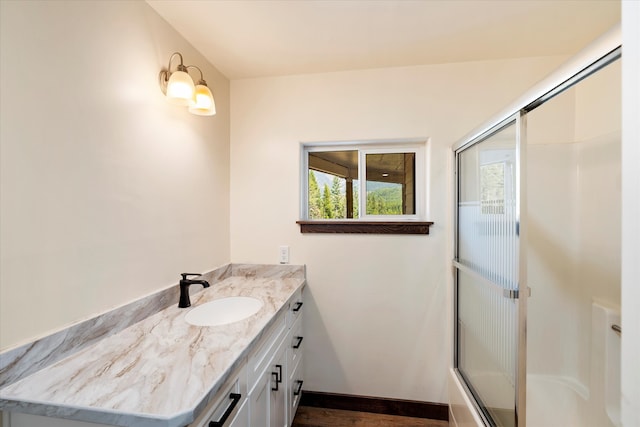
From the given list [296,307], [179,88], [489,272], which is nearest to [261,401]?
[296,307]

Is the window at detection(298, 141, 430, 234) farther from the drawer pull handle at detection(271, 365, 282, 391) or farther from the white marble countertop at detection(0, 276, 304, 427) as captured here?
the white marble countertop at detection(0, 276, 304, 427)

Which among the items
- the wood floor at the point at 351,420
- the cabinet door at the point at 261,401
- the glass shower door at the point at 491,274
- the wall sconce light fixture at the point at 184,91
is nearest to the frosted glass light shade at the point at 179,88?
the wall sconce light fixture at the point at 184,91

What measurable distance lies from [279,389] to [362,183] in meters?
1.40

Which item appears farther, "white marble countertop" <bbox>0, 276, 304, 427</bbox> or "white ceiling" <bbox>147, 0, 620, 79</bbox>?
"white ceiling" <bbox>147, 0, 620, 79</bbox>

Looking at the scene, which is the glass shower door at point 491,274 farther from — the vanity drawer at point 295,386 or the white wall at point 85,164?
the white wall at point 85,164

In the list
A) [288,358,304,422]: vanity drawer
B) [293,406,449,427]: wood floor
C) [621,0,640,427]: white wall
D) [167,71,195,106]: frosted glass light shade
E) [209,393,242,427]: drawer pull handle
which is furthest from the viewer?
[293,406,449,427]: wood floor

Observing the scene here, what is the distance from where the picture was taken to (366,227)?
1.82 metres

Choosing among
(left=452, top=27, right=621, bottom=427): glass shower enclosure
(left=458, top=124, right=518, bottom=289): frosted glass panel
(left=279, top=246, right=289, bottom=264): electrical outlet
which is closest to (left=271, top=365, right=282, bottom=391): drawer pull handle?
(left=279, top=246, right=289, bottom=264): electrical outlet

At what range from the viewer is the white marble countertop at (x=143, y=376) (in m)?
0.66

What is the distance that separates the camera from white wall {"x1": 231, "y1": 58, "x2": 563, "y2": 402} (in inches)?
68.4

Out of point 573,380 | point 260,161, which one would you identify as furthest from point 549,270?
point 260,161

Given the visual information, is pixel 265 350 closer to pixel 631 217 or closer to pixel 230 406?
pixel 230 406

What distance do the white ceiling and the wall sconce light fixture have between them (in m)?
0.27

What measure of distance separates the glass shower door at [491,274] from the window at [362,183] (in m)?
0.32
